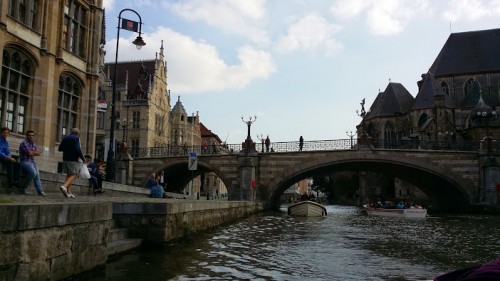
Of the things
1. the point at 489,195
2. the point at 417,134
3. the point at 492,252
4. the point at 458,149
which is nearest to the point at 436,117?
the point at 417,134

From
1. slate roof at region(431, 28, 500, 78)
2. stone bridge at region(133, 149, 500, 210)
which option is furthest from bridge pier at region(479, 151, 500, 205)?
slate roof at region(431, 28, 500, 78)

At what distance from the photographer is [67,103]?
824 inches

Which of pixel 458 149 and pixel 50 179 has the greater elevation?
pixel 458 149

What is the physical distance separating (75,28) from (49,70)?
3.55 metres

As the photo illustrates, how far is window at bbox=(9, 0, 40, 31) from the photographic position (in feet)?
55.9

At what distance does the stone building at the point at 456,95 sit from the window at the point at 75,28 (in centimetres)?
4134

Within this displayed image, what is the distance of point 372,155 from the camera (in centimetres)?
3659

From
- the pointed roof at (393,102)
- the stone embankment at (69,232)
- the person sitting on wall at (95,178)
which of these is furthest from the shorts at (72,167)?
the pointed roof at (393,102)

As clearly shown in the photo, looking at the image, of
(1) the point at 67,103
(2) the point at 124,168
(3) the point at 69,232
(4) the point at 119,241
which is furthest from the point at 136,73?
(3) the point at 69,232

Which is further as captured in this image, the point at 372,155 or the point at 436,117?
the point at 436,117

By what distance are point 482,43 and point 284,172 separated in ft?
129

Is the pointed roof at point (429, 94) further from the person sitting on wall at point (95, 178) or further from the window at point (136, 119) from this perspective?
the person sitting on wall at point (95, 178)

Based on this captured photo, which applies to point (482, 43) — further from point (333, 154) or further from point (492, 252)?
point (492, 252)

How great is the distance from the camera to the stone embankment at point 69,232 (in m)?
4.40
